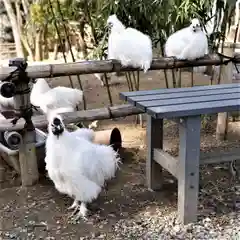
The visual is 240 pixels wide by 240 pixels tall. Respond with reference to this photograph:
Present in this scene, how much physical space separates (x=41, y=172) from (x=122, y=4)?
4.91 ft

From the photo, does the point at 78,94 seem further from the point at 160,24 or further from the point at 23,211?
the point at 23,211

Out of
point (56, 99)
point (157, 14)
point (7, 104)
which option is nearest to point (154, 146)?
point (56, 99)

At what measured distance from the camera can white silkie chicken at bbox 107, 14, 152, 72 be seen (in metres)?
2.89

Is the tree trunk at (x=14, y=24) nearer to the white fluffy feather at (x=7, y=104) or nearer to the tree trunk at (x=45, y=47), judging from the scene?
the tree trunk at (x=45, y=47)

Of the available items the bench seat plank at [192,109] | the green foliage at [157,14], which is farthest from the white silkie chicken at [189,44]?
the bench seat plank at [192,109]

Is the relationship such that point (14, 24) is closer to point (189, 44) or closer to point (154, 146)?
point (189, 44)

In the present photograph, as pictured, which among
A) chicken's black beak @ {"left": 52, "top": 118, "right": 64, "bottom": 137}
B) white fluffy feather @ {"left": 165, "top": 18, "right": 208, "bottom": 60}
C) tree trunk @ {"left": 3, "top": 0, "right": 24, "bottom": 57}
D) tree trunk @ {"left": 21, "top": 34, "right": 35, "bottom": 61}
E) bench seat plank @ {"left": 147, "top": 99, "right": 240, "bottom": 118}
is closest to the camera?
bench seat plank @ {"left": 147, "top": 99, "right": 240, "bottom": 118}

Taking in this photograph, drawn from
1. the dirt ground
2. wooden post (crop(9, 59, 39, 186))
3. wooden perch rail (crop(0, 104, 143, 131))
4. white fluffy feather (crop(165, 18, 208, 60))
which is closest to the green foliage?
white fluffy feather (crop(165, 18, 208, 60))

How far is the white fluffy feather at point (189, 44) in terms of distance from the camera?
3066mm

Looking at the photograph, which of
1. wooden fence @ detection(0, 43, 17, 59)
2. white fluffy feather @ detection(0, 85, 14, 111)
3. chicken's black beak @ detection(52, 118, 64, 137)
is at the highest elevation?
chicken's black beak @ detection(52, 118, 64, 137)

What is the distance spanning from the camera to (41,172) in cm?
293

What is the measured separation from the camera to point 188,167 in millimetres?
2201

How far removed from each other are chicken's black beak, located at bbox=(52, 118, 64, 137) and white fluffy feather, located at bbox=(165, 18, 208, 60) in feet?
3.97

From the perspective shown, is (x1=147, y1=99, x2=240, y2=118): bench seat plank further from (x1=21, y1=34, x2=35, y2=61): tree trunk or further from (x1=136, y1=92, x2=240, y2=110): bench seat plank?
(x1=21, y1=34, x2=35, y2=61): tree trunk
